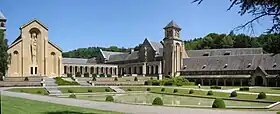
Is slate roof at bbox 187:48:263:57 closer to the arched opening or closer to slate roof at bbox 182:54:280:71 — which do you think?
slate roof at bbox 182:54:280:71

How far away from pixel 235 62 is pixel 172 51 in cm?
1547

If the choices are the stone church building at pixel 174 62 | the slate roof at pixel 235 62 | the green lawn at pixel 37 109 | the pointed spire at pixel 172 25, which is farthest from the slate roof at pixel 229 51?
the green lawn at pixel 37 109

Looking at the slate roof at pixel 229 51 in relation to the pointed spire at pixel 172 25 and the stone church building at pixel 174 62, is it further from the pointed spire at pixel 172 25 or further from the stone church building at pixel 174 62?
the pointed spire at pixel 172 25

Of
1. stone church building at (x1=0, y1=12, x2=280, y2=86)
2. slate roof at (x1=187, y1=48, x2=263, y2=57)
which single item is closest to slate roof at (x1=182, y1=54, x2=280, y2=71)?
stone church building at (x1=0, y1=12, x2=280, y2=86)

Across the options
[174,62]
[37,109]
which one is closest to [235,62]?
[174,62]

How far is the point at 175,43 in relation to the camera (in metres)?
80.6

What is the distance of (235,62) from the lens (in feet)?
230

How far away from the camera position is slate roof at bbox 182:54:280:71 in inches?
2552

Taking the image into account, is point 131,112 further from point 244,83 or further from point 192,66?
point 192,66

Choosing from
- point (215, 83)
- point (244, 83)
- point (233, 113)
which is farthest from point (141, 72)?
point (233, 113)

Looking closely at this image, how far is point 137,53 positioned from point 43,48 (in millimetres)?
33626

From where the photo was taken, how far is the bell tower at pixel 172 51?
78688 mm

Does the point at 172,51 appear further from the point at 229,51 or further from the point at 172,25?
the point at 229,51

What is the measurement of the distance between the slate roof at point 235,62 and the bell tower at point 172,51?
2058mm
